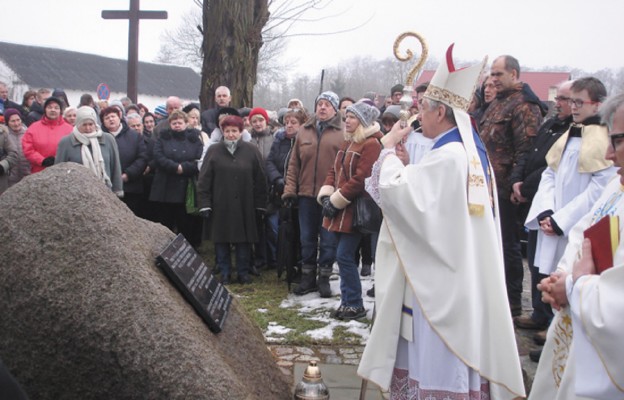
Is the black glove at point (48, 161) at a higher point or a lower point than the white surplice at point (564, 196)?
lower

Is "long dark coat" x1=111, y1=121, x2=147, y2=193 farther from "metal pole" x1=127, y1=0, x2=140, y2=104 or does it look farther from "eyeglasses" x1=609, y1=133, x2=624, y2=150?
"eyeglasses" x1=609, y1=133, x2=624, y2=150

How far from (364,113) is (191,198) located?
3.02 meters

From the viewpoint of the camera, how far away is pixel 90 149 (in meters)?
7.18

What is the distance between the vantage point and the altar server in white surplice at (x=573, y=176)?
465cm

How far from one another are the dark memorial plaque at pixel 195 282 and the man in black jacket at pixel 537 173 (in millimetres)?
3044

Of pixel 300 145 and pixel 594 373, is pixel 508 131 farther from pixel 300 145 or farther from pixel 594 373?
pixel 594 373

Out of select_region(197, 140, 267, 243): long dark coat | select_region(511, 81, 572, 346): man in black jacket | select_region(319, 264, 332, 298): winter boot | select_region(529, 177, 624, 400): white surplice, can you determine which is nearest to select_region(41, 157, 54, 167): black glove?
select_region(197, 140, 267, 243): long dark coat

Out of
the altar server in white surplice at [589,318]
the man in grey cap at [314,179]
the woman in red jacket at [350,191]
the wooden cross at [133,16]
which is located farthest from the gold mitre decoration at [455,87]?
the wooden cross at [133,16]

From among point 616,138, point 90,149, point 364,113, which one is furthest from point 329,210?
point 616,138

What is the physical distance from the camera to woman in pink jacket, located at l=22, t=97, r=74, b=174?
7625 millimetres

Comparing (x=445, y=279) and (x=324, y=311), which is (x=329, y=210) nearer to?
(x=324, y=311)

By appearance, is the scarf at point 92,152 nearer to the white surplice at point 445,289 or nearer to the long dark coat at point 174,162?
the long dark coat at point 174,162

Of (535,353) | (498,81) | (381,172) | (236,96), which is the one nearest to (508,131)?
(498,81)

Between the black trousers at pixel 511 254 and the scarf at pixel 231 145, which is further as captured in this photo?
the scarf at pixel 231 145
